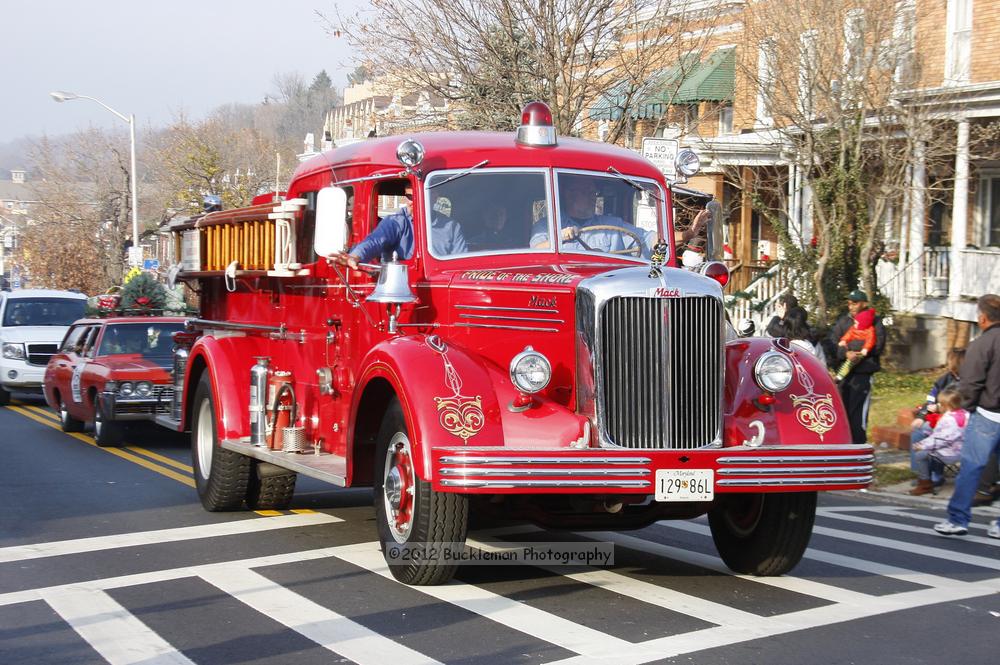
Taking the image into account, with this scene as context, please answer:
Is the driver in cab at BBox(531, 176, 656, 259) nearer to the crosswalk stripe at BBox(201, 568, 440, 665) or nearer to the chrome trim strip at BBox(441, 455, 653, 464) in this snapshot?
the chrome trim strip at BBox(441, 455, 653, 464)

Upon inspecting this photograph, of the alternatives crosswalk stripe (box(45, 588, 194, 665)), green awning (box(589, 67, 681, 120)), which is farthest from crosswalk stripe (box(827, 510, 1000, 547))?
green awning (box(589, 67, 681, 120))

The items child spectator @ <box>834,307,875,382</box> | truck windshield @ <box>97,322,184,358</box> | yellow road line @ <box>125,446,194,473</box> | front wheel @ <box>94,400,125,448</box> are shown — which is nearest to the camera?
yellow road line @ <box>125,446,194,473</box>

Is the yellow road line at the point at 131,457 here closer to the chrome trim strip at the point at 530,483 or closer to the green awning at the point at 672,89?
the chrome trim strip at the point at 530,483

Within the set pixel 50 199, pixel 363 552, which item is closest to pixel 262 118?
pixel 50 199

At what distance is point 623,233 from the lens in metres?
8.67

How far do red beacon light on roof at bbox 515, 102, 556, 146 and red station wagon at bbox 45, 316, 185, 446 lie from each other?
8494 mm

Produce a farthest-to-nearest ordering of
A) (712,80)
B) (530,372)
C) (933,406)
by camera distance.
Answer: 1. (712,80)
2. (933,406)
3. (530,372)

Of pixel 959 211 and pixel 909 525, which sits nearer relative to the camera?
pixel 909 525

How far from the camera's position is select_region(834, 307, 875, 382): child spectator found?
14.4m

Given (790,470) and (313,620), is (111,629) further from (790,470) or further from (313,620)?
(790,470)

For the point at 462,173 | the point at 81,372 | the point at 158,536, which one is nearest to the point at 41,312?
the point at 81,372

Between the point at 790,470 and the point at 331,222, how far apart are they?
3.24 meters

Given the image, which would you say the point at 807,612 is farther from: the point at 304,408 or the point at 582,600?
the point at 304,408

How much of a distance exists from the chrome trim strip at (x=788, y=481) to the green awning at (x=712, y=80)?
16765mm
